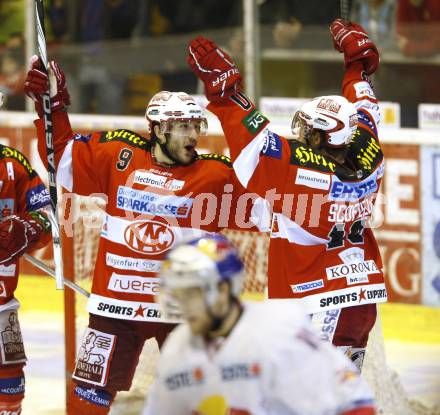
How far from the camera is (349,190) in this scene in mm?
4797

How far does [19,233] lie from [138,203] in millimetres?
460

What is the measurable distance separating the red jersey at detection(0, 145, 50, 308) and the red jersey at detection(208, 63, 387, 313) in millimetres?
852

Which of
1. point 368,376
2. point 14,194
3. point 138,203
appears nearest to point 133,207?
point 138,203

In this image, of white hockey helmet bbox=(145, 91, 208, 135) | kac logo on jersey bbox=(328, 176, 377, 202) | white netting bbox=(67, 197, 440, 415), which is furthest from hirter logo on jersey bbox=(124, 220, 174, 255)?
white netting bbox=(67, 197, 440, 415)

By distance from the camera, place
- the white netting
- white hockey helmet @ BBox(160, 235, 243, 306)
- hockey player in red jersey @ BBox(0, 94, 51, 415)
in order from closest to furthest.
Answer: white hockey helmet @ BBox(160, 235, 243, 306)
hockey player in red jersey @ BBox(0, 94, 51, 415)
the white netting

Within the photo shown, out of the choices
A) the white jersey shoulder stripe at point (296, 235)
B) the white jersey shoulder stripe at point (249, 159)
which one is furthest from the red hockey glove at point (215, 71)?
the white jersey shoulder stripe at point (296, 235)

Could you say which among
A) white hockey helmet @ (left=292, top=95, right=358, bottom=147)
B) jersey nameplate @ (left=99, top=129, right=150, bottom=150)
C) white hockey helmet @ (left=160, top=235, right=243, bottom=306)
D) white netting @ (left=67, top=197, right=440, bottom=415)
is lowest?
white netting @ (left=67, top=197, right=440, bottom=415)

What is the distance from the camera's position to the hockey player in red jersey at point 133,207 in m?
4.90

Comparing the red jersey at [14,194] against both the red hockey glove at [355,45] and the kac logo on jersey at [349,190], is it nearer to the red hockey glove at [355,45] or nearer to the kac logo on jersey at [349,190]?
the kac logo on jersey at [349,190]

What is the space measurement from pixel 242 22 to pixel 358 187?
12.7 feet

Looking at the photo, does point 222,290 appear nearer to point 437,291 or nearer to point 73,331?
point 73,331

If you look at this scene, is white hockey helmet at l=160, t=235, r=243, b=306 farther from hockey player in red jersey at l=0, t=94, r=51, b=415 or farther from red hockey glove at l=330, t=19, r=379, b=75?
red hockey glove at l=330, t=19, r=379, b=75

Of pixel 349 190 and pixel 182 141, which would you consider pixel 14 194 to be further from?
pixel 349 190

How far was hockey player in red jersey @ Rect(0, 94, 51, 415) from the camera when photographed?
5000 millimetres
